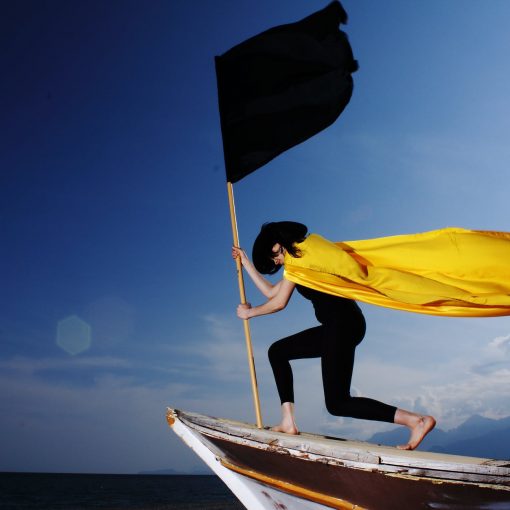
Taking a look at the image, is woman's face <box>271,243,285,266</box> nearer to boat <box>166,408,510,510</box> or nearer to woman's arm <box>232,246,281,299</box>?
woman's arm <box>232,246,281,299</box>

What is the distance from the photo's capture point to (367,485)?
3.21 m

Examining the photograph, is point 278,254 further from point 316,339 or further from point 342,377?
point 342,377

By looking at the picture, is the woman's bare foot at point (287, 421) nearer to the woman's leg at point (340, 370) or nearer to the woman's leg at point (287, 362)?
the woman's leg at point (287, 362)

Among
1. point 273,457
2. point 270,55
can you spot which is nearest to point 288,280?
point 273,457

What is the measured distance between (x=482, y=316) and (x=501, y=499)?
176 cm

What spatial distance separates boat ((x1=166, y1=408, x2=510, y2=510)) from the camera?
2.79 meters

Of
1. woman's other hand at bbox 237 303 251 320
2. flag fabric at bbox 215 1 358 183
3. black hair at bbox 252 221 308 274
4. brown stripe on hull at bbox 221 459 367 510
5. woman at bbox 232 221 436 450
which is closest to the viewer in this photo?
brown stripe on hull at bbox 221 459 367 510

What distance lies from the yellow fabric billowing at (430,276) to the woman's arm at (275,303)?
0.12 metres

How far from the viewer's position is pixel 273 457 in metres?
3.71

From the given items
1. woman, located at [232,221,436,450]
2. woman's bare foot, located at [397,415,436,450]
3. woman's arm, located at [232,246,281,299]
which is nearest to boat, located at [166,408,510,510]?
woman's bare foot, located at [397,415,436,450]

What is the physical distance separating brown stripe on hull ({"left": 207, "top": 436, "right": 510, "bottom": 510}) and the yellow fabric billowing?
139 cm

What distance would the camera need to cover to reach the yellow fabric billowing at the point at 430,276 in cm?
Answer: 418

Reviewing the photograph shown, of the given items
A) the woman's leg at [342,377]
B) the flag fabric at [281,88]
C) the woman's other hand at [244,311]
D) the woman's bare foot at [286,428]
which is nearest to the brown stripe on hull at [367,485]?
the woman's bare foot at [286,428]

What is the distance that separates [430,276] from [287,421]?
1782mm
